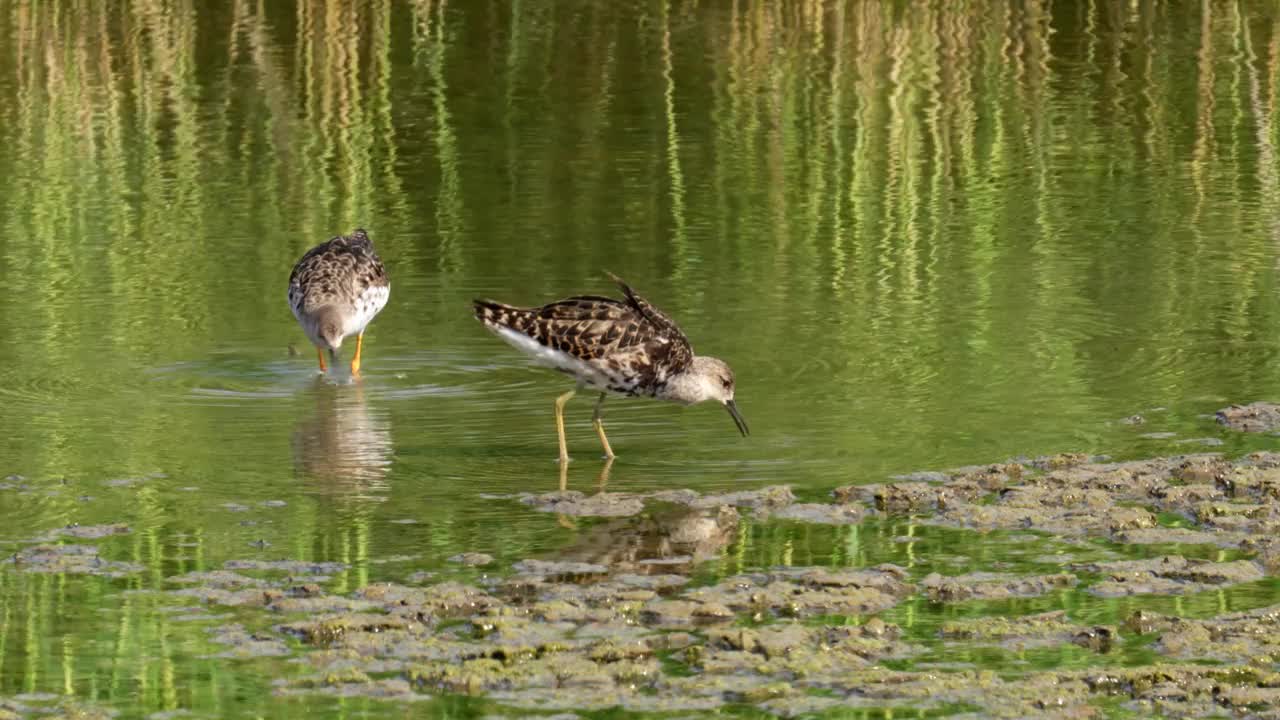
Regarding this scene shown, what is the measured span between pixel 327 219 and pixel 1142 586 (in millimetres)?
11196

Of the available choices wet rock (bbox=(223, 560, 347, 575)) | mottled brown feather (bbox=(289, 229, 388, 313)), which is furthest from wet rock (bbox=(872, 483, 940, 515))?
mottled brown feather (bbox=(289, 229, 388, 313))

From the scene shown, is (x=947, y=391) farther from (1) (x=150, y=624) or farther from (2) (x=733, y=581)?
(1) (x=150, y=624)

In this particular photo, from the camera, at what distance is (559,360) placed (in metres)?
12.6

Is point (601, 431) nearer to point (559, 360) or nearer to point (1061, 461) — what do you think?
point (559, 360)

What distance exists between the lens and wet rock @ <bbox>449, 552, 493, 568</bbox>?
9.93m

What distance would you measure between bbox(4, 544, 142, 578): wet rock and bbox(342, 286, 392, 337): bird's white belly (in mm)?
4918

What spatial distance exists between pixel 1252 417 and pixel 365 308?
222 inches

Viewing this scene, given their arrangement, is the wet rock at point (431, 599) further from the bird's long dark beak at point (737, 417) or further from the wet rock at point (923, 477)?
the bird's long dark beak at point (737, 417)

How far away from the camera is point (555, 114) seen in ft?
78.5

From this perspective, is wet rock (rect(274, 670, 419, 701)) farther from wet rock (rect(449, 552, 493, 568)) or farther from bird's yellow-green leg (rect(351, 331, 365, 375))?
bird's yellow-green leg (rect(351, 331, 365, 375))

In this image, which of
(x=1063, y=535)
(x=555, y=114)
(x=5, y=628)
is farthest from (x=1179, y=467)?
(x=555, y=114)

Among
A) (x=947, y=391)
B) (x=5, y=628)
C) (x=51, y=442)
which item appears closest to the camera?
(x=5, y=628)

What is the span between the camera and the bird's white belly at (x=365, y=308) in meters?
15.1

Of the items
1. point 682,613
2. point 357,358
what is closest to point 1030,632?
point 682,613
